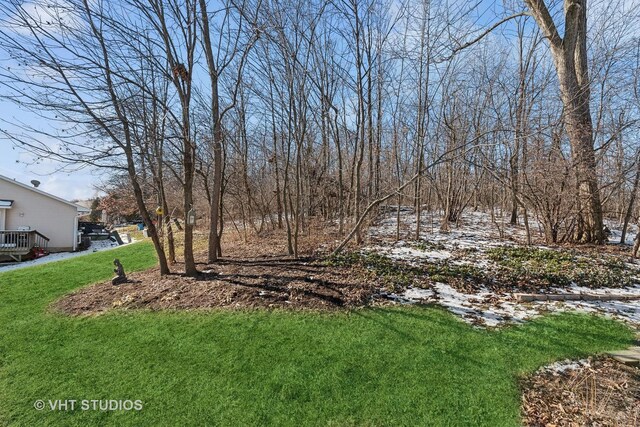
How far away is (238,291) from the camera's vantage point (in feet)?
14.4

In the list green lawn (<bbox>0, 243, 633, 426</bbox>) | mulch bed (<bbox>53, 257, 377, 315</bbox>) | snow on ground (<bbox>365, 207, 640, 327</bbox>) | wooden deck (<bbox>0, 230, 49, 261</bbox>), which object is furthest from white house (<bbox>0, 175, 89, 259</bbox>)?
snow on ground (<bbox>365, 207, 640, 327</bbox>)

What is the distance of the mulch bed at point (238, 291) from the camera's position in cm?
411

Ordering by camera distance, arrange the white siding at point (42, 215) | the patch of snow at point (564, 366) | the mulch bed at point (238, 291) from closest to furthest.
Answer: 1. the patch of snow at point (564, 366)
2. the mulch bed at point (238, 291)
3. the white siding at point (42, 215)

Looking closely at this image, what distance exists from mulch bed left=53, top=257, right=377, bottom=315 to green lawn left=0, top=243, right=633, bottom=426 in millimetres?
262

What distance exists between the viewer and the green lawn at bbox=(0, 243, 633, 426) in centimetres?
222

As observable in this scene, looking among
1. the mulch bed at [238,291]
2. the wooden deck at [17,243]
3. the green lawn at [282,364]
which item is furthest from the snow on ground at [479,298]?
the wooden deck at [17,243]

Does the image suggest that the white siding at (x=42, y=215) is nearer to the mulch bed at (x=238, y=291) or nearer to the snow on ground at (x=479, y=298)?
the mulch bed at (x=238, y=291)

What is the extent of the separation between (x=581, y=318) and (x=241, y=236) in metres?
8.88

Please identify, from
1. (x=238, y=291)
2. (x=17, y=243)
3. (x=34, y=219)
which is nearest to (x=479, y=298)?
(x=238, y=291)

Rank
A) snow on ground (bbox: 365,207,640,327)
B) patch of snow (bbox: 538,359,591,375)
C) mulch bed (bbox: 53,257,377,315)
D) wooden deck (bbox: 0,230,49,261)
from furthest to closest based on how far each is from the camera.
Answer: wooden deck (bbox: 0,230,49,261) < mulch bed (bbox: 53,257,377,315) < snow on ground (bbox: 365,207,640,327) < patch of snow (bbox: 538,359,591,375)

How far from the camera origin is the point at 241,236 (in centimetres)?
1034

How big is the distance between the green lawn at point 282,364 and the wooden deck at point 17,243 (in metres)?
12.0

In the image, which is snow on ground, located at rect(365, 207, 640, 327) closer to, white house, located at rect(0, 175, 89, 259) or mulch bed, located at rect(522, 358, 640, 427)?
mulch bed, located at rect(522, 358, 640, 427)

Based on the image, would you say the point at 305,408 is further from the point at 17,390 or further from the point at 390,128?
the point at 390,128
